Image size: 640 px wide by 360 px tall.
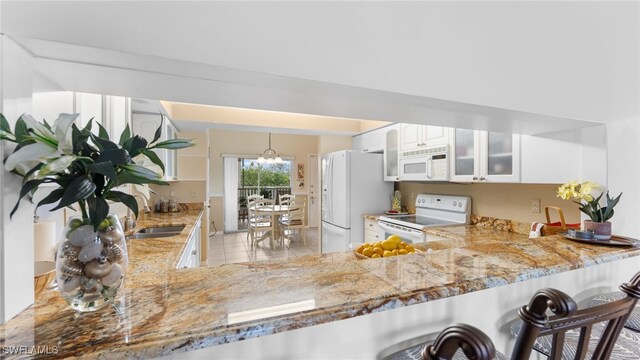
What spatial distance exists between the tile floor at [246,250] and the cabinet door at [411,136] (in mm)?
2589

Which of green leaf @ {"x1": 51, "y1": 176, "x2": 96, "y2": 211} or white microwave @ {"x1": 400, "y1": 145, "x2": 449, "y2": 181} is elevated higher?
white microwave @ {"x1": 400, "y1": 145, "x2": 449, "y2": 181}

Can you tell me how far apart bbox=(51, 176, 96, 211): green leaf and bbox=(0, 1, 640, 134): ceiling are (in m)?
0.34

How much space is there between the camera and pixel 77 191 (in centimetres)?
59

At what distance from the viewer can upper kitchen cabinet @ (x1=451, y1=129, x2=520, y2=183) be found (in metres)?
2.25

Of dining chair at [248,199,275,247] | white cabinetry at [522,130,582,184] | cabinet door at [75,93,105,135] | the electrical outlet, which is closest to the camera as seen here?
cabinet door at [75,93,105,135]

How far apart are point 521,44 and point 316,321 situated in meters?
1.32

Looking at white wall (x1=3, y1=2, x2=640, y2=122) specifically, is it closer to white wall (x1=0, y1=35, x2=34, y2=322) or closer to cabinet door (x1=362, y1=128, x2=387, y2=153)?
white wall (x1=0, y1=35, x2=34, y2=322)

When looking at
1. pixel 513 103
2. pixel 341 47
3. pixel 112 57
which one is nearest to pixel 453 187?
pixel 513 103

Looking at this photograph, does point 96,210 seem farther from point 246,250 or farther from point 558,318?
point 246,250

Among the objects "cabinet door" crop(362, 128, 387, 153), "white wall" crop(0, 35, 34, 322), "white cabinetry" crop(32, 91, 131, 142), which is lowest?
"white wall" crop(0, 35, 34, 322)

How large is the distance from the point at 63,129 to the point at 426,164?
10.1 feet

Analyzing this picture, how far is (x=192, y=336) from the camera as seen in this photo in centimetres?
60

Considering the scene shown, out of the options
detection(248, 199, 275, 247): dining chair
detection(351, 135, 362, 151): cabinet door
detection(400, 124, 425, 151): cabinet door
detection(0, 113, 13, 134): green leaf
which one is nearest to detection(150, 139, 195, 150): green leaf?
detection(0, 113, 13, 134): green leaf

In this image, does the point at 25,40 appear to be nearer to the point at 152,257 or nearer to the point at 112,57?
the point at 112,57
